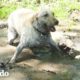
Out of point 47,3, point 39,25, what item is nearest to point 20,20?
point 39,25

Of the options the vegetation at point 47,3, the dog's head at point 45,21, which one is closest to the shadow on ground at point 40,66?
the dog's head at point 45,21

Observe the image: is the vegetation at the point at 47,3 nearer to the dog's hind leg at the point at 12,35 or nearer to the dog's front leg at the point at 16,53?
the dog's hind leg at the point at 12,35

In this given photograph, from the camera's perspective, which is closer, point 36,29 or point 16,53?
point 16,53

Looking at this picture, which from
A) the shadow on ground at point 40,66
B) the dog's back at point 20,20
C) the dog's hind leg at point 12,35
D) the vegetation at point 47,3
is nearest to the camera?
the shadow on ground at point 40,66

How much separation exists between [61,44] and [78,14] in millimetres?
4230

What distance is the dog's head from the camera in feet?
23.2

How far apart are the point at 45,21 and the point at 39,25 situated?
8.9 inches

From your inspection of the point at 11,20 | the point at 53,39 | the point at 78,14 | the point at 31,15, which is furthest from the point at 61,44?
the point at 78,14

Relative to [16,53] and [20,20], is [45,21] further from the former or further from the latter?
[20,20]

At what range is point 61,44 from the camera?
7930 millimetres

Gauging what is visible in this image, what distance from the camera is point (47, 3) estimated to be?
1412 cm

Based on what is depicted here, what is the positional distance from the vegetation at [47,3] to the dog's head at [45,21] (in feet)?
16.2

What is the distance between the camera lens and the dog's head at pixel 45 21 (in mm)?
7062

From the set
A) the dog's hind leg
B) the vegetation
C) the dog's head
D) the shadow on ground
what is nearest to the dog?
the dog's head
